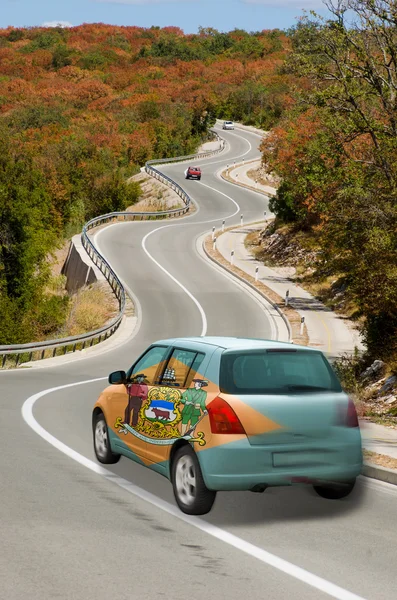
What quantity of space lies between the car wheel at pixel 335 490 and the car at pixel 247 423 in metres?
0.01

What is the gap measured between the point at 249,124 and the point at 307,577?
141708mm

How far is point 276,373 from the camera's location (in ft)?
26.3

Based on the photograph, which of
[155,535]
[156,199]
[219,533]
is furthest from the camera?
[156,199]

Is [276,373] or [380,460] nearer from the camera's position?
[276,373]

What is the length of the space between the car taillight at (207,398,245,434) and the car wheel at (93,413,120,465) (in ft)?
8.93

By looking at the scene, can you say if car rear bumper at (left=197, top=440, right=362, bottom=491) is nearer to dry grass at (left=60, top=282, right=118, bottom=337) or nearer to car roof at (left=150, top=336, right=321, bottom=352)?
car roof at (left=150, top=336, right=321, bottom=352)

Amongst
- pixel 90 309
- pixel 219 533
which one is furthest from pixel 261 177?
pixel 219 533

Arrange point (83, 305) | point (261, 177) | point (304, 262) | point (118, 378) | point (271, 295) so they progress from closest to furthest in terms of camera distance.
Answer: point (118, 378) → point (83, 305) → point (271, 295) → point (304, 262) → point (261, 177)

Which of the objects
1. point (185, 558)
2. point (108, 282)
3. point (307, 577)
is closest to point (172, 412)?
point (185, 558)

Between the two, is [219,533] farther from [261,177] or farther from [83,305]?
[261,177]

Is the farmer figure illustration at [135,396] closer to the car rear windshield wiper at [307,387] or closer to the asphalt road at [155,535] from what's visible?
the asphalt road at [155,535]

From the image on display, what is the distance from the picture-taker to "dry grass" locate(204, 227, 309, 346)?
34287 mm

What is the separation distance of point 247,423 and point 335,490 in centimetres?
148

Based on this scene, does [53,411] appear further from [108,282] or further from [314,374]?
[108,282]
